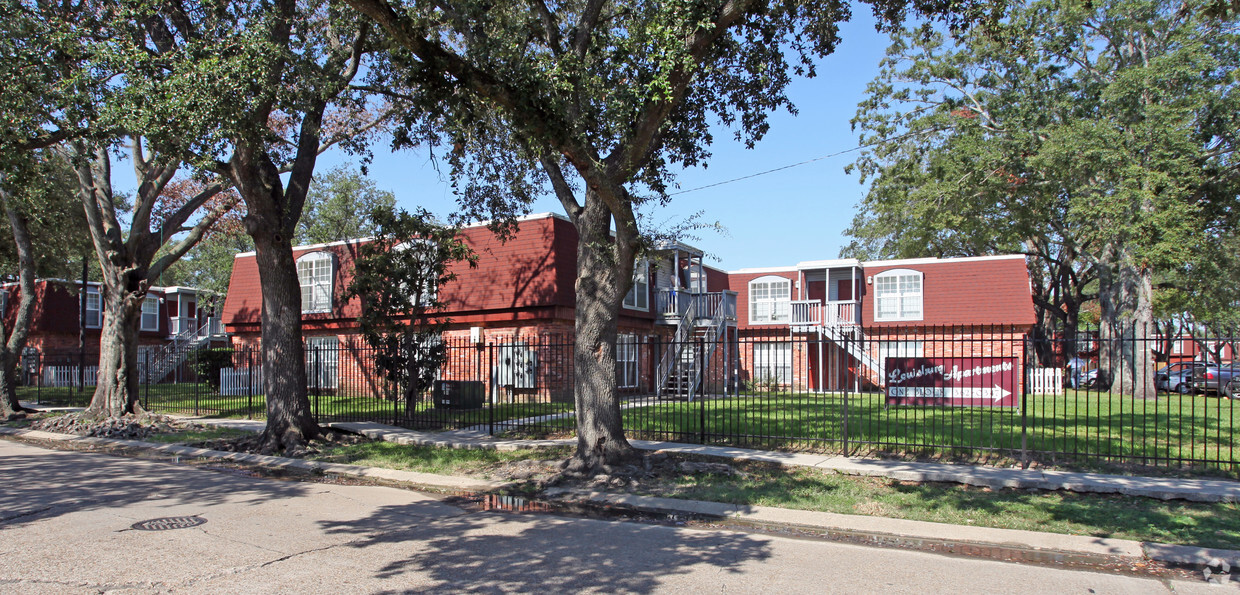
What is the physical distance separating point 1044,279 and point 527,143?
151ft

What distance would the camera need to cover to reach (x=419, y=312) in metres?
18.1

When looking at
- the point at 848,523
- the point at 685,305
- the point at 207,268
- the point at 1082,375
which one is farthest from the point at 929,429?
the point at 207,268

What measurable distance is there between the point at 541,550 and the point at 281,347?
8.36 meters

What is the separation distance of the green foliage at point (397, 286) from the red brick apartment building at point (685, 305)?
3.47 m

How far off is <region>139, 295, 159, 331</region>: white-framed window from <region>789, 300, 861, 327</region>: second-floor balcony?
33.5 meters

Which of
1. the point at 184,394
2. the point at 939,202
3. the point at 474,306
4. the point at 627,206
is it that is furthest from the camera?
the point at 939,202

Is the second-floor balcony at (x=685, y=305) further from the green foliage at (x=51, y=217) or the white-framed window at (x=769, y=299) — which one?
the green foliage at (x=51, y=217)

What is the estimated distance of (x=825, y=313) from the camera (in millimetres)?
29781

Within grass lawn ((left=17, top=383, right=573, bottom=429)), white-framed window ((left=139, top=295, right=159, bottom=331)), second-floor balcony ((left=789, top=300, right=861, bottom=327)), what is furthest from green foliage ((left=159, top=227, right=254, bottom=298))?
second-floor balcony ((left=789, top=300, right=861, bottom=327))

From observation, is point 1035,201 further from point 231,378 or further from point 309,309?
point 231,378

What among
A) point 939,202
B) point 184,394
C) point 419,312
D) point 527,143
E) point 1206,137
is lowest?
point 184,394

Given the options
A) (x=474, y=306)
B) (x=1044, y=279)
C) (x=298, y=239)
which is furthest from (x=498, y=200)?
(x=1044, y=279)

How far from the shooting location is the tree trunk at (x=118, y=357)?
16.7 meters

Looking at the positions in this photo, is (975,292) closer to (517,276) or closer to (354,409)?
(517,276)
